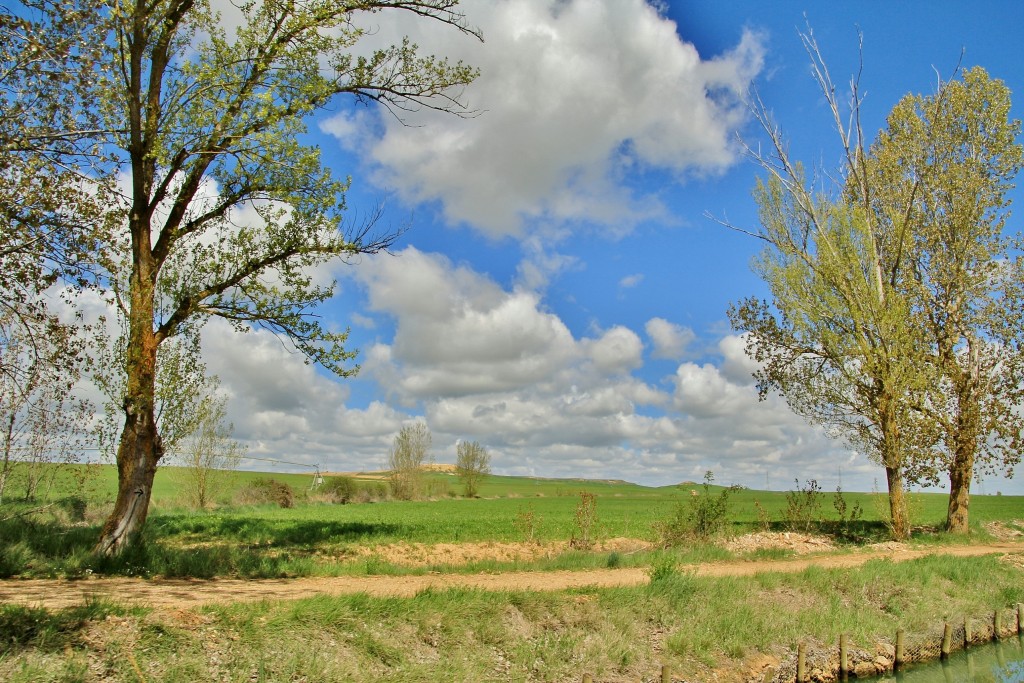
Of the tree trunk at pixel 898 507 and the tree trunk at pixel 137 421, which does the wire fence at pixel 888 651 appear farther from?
the tree trunk at pixel 137 421

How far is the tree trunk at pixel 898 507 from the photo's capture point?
864 inches

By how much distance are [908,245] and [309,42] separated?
21.9 meters

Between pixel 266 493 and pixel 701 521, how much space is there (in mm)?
32610

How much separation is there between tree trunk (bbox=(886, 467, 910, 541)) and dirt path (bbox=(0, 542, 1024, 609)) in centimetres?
569

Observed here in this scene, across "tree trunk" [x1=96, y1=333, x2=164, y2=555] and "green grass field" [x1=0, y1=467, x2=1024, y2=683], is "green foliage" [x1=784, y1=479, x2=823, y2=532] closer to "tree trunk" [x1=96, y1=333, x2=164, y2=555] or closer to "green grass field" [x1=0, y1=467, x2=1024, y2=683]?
"green grass field" [x1=0, y1=467, x2=1024, y2=683]

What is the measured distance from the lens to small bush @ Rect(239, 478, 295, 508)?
42.8m

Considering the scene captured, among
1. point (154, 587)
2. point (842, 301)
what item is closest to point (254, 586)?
point (154, 587)

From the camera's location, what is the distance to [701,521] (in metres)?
19.8

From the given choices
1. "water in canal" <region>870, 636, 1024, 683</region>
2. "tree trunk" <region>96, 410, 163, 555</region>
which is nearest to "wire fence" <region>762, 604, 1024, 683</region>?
"water in canal" <region>870, 636, 1024, 683</region>

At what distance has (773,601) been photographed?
44.0 ft

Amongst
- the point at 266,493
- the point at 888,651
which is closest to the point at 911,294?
the point at 888,651

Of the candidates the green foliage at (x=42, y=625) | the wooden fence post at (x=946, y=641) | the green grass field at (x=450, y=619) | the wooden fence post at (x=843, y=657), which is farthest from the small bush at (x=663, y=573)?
the green foliage at (x=42, y=625)

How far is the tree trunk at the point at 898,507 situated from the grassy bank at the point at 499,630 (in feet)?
18.7

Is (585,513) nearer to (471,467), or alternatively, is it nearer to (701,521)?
(701,521)
